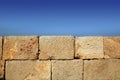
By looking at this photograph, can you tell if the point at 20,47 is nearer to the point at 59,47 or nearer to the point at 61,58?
the point at 59,47

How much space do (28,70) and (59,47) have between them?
1.18 metres

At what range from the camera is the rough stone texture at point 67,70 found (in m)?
11.6

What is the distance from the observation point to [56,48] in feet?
38.2

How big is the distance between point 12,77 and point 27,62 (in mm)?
655

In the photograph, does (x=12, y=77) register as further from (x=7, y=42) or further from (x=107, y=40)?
(x=107, y=40)

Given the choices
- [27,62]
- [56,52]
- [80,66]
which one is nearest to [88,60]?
[80,66]

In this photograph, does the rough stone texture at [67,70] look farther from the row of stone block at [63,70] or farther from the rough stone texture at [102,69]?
the rough stone texture at [102,69]

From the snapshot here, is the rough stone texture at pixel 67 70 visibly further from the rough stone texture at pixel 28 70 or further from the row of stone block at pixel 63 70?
the rough stone texture at pixel 28 70

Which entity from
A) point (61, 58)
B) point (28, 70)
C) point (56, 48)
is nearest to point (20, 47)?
point (28, 70)

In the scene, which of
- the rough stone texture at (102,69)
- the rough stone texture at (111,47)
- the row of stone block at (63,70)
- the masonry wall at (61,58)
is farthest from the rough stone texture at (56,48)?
the rough stone texture at (111,47)

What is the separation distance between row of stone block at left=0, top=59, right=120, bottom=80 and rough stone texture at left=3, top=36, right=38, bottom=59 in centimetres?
18

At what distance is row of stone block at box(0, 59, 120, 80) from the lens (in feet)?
38.0

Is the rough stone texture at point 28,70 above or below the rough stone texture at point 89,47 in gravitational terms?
below

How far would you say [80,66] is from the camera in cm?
1157
